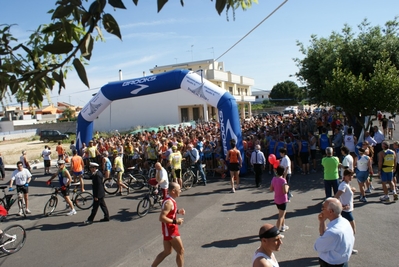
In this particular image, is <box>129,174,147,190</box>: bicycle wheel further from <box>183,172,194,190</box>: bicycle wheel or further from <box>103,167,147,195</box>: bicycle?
<box>183,172,194,190</box>: bicycle wheel

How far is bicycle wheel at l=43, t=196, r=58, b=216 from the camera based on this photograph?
32.2 ft

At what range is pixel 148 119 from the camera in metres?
41.9

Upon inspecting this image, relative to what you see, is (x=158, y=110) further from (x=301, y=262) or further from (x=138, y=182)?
(x=301, y=262)

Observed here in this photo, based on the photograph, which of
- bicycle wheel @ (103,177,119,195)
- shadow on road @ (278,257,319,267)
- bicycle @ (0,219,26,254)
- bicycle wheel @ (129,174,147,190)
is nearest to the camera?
shadow on road @ (278,257,319,267)

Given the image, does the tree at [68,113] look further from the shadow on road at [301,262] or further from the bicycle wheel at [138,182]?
the shadow on road at [301,262]

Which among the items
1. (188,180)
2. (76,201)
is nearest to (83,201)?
(76,201)

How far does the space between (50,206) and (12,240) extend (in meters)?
2.69

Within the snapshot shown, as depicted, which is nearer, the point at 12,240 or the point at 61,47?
the point at 61,47

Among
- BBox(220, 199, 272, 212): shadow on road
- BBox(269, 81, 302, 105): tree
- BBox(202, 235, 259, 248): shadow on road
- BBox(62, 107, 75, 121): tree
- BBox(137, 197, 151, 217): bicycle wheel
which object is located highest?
BBox(269, 81, 302, 105): tree

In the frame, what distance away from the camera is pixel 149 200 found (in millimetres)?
9453

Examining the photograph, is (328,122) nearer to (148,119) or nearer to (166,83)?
(166,83)

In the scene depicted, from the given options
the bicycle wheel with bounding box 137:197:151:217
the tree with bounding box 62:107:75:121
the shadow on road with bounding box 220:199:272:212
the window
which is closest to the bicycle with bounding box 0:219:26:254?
the bicycle wheel with bounding box 137:197:151:217

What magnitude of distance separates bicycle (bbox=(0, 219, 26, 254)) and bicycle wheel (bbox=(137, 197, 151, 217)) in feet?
9.53

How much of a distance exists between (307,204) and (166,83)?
8.61 metres
